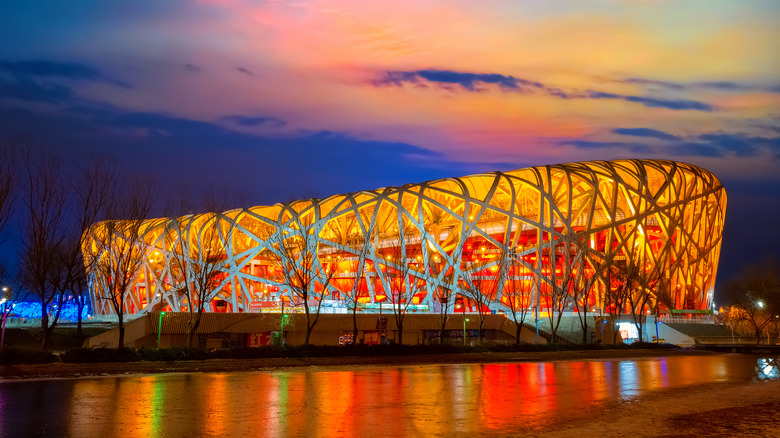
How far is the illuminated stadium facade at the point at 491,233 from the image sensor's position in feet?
203

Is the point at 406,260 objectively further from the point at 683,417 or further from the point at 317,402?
the point at 683,417

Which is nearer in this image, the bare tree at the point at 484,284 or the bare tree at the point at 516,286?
the bare tree at the point at 484,284

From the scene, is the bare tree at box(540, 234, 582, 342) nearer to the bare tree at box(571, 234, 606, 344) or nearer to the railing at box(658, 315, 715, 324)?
the bare tree at box(571, 234, 606, 344)

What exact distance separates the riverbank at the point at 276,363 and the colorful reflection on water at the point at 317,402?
2125 millimetres

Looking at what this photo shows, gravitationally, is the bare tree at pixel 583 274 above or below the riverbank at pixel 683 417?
above

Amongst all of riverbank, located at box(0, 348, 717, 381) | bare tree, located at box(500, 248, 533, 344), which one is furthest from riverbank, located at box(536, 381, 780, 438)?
bare tree, located at box(500, 248, 533, 344)

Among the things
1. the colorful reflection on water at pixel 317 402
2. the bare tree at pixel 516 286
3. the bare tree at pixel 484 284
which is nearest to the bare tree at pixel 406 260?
the bare tree at pixel 484 284

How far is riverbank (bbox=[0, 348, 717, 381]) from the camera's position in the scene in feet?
76.2

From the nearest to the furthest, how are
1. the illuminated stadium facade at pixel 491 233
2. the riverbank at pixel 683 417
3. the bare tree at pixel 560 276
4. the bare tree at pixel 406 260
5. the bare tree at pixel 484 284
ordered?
the riverbank at pixel 683 417 < the bare tree at pixel 560 276 < the bare tree at pixel 484 284 < the bare tree at pixel 406 260 < the illuminated stadium facade at pixel 491 233

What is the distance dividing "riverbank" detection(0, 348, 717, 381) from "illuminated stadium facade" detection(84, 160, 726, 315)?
18.0 m

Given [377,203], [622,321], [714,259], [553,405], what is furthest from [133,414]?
[714,259]

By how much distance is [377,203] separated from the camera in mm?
68250

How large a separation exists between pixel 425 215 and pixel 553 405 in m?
54.7

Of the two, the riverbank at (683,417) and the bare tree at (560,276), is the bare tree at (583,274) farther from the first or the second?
the riverbank at (683,417)
